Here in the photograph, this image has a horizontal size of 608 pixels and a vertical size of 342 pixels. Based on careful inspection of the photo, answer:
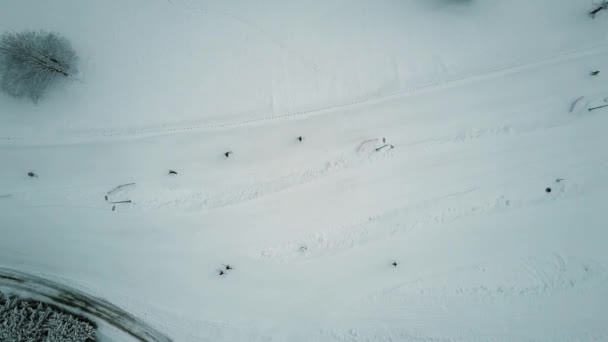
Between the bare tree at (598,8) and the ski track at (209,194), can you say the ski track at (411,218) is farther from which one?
the bare tree at (598,8)

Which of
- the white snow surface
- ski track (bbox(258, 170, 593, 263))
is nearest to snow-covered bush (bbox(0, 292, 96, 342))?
the white snow surface

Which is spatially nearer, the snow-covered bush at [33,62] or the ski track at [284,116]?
the snow-covered bush at [33,62]

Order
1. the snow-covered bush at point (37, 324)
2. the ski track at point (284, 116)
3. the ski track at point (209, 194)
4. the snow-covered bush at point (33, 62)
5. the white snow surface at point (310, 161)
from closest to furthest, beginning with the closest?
1. the snow-covered bush at point (33, 62)
2. the snow-covered bush at point (37, 324)
3. the white snow surface at point (310, 161)
4. the ski track at point (284, 116)
5. the ski track at point (209, 194)

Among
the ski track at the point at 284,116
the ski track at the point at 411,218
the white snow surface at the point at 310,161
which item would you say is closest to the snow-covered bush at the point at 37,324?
the white snow surface at the point at 310,161

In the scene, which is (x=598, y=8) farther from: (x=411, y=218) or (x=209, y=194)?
(x=209, y=194)

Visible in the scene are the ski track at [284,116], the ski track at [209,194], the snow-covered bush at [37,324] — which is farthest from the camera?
the ski track at [209,194]

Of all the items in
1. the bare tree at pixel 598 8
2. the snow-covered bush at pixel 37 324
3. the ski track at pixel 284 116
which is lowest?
the snow-covered bush at pixel 37 324

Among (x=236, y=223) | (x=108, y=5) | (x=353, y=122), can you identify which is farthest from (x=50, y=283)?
(x=353, y=122)
